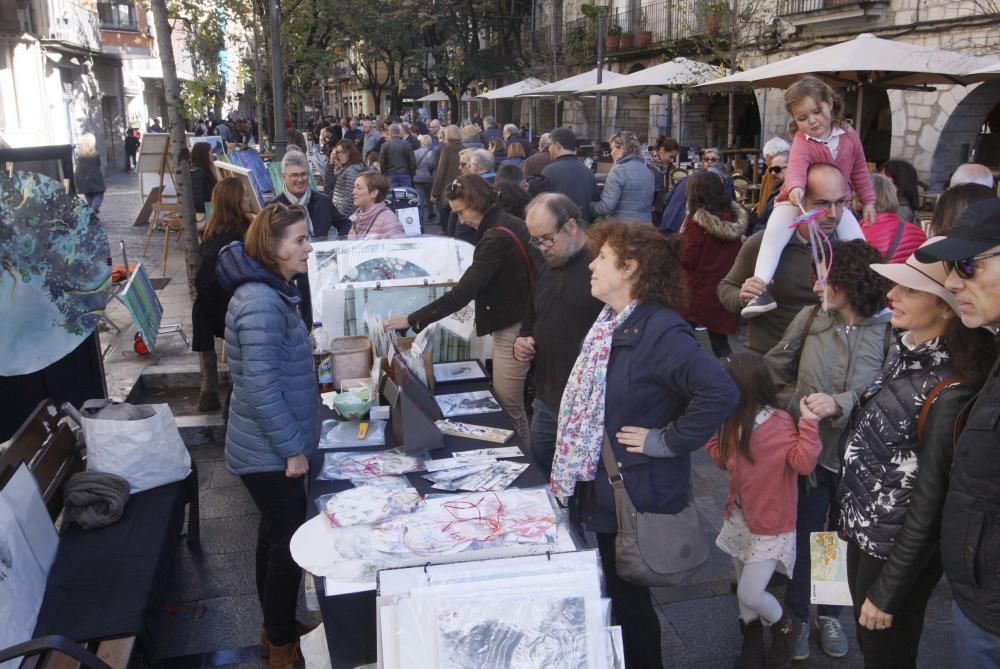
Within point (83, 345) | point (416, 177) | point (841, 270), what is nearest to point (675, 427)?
point (841, 270)

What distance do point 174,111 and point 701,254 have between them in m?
3.84

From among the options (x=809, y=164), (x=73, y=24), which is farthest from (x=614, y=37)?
(x=809, y=164)

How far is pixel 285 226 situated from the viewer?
3.10 m

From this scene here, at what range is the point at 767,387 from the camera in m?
2.95

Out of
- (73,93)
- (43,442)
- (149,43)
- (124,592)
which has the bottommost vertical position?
(124,592)

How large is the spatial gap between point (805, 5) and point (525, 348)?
54.5 ft

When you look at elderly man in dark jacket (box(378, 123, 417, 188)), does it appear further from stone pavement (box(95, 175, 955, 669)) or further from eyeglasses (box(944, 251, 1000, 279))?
eyeglasses (box(944, 251, 1000, 279))

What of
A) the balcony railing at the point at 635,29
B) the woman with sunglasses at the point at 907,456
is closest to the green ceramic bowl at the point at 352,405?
the woman with sunglasses at the point at 907,456

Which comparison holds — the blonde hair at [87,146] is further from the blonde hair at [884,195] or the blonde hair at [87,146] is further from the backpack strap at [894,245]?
the backpack strap at [894,245]

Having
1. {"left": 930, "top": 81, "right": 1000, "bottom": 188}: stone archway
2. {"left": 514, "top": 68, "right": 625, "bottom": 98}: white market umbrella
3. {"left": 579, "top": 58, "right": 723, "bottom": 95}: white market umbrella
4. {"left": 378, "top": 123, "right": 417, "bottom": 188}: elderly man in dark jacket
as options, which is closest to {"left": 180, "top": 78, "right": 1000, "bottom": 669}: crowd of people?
{"left": 378, "top": 123, "right": 417, "bottom": 188}: elderly man in dark jacket

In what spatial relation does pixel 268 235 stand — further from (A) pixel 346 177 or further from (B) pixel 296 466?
(A) pixel 346 177

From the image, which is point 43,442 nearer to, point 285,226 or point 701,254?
point 285,226

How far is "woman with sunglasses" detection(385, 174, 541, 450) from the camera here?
430 cm

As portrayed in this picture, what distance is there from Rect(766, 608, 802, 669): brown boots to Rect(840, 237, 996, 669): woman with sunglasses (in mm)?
627
